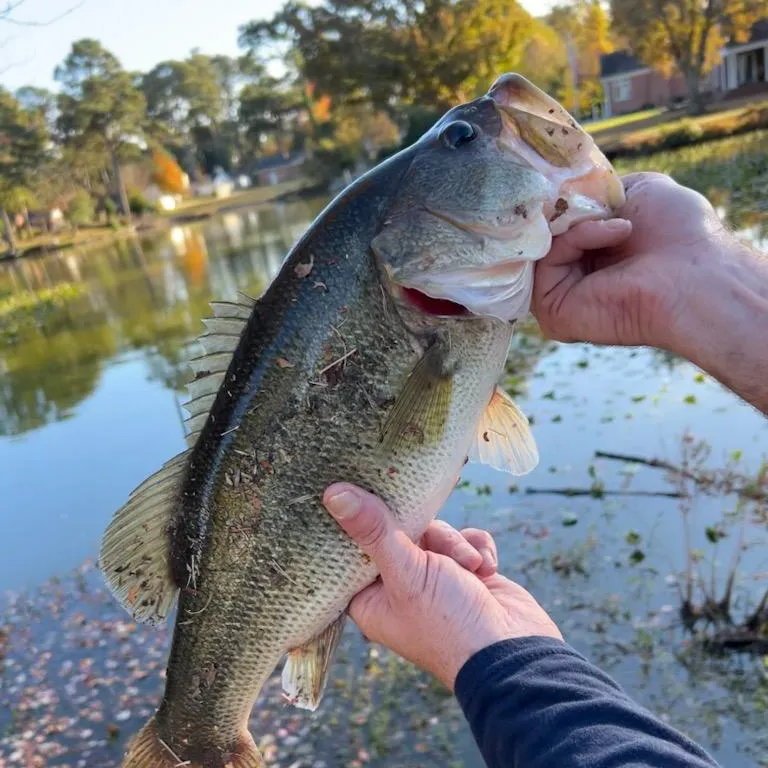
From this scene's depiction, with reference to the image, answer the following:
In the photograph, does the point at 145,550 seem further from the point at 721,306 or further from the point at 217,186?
the point at 217,186

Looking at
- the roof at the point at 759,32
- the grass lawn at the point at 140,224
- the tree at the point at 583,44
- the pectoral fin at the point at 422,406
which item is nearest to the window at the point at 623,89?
the tree at the point at 583,44

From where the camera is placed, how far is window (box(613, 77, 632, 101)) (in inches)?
1751

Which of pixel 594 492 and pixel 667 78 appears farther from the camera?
pixel 667 78

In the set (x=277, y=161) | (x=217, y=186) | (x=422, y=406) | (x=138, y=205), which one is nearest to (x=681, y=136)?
(x=422, y=406)

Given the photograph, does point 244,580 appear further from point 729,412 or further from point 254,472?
point 729,412

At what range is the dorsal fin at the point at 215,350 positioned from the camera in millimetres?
2100

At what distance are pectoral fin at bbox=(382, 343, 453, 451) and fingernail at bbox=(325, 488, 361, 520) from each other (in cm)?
18

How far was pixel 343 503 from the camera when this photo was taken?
1963 mm

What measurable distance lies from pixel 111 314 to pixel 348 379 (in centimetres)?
1804

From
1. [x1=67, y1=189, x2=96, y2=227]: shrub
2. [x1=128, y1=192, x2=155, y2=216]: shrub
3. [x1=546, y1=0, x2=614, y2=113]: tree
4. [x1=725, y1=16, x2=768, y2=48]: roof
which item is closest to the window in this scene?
[x1=546, y1=0, x2=614, y2=113]: tree

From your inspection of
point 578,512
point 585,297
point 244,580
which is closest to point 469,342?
point 585,297

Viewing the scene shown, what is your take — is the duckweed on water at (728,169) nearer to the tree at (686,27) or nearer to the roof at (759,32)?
the tree at (686,27)

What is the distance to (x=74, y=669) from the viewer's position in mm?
4910

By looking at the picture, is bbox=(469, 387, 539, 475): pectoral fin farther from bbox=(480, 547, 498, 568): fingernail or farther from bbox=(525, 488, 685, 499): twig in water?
bbox=(525, 488, 685, 499): twig in water
